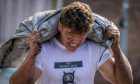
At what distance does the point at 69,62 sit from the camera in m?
6.02

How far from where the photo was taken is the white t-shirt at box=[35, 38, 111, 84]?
598cm

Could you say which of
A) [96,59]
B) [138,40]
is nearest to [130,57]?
[138,40]

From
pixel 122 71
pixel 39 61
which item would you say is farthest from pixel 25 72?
pixel 122 71

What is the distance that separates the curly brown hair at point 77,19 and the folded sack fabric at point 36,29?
25cm

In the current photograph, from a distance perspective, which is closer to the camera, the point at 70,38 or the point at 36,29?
the point at 70,38

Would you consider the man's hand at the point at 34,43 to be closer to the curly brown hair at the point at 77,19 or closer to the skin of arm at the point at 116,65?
the curly brown hair at the point at 77,19

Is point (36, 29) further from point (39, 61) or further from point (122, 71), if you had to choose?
point (122, 71)

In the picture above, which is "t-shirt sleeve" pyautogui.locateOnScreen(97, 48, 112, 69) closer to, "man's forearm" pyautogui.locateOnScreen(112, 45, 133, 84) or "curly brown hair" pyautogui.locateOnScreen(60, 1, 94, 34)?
"man's forearm" pyautogui.locateOnScreen(112, 45, 133, 84)

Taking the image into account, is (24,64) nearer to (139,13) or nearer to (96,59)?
(96,59)

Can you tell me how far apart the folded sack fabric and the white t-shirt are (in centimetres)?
10

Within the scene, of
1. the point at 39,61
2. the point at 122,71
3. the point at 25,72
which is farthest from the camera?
the point at 122,71

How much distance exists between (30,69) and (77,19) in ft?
1.97

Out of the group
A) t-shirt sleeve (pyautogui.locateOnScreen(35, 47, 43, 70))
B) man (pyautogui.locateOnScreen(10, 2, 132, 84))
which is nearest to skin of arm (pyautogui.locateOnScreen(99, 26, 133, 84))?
man (pyautogui.locateOnScreen(10, 2, 132, 84))

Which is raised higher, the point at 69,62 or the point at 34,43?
the point at 34,43
